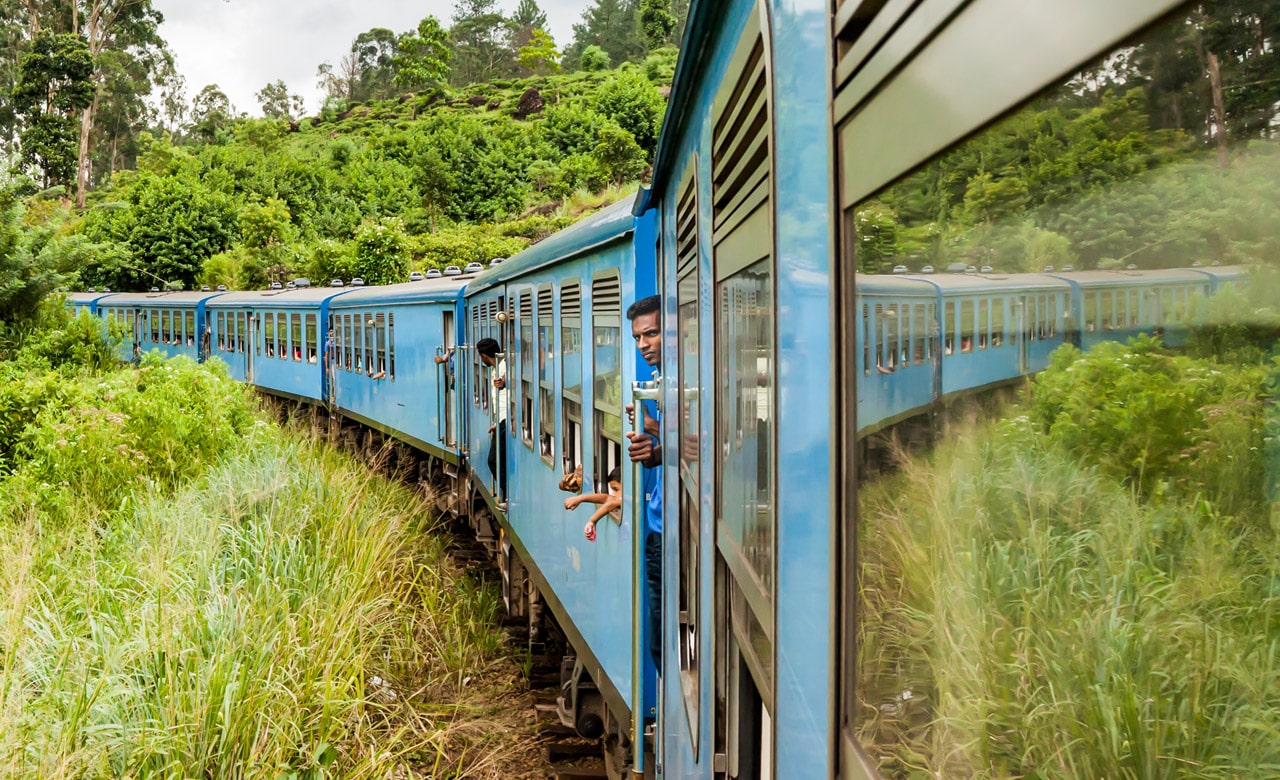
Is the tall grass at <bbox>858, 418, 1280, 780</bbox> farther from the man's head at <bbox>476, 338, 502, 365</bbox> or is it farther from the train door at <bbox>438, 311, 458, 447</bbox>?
the train door at <bbox>438, 311, 458, 447</bbox>

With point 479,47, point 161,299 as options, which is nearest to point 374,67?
point 479,47

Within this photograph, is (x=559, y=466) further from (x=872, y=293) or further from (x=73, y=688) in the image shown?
(x=872, y=293)

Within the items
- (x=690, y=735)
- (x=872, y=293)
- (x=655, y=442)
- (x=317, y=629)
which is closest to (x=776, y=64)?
(x=872, y=293)

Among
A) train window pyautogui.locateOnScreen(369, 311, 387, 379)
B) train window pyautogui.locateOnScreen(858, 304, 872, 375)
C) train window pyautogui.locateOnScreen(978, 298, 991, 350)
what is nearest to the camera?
train window pyautogui.locateOnScreen(978, 298, 991, 350)

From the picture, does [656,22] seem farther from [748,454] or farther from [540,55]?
[748,454]

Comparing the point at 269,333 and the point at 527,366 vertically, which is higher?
the point at 269,333

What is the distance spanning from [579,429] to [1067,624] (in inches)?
192

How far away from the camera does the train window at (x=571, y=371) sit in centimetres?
550

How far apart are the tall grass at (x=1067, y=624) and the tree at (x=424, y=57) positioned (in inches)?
3402

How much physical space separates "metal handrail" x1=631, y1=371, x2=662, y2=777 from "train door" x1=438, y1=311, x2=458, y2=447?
8.26 m

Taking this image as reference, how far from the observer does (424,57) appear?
85.6 metres

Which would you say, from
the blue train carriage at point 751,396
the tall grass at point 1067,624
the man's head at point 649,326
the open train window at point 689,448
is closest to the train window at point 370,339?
the man's head at point 649,326

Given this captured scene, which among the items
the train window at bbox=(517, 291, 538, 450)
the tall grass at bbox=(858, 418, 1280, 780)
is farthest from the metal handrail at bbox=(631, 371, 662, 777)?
the tall grass at bbox=(858, 418, 1280, 780)

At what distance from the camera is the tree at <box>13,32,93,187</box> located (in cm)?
5172
